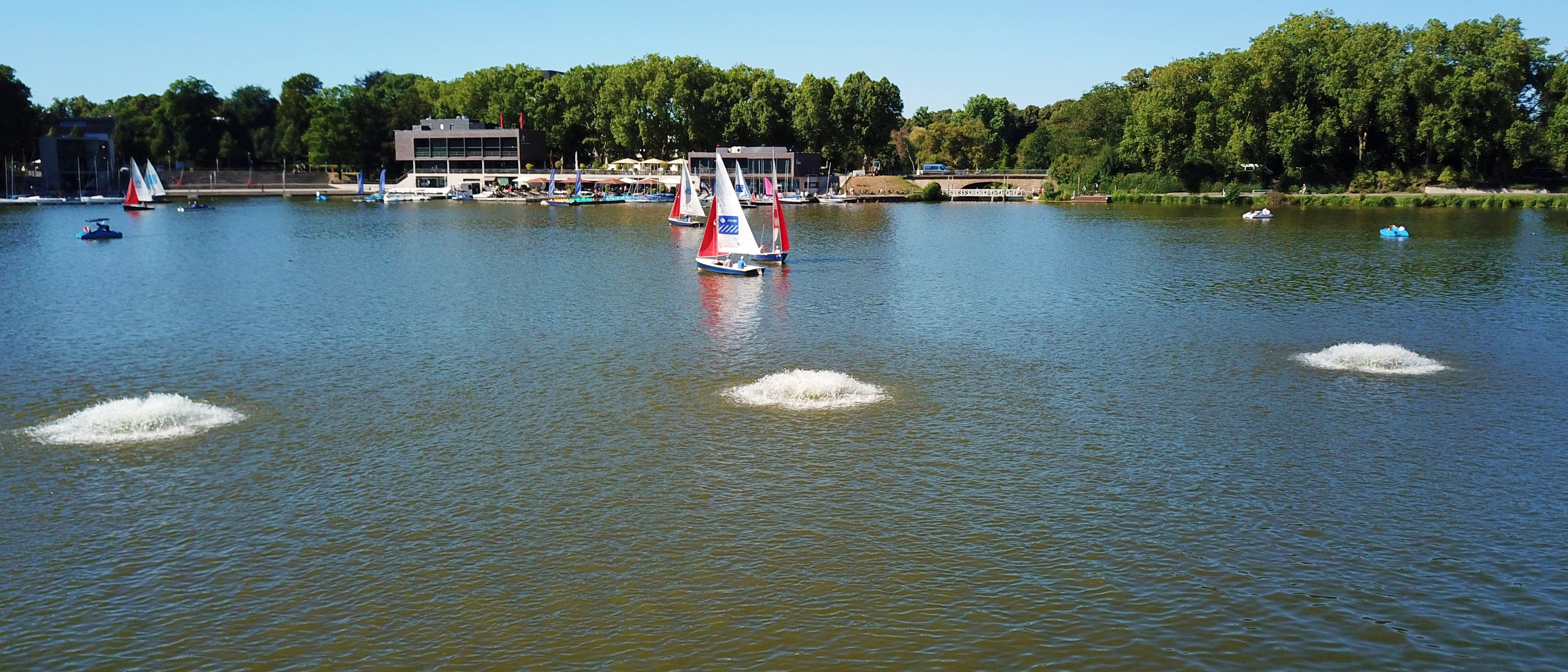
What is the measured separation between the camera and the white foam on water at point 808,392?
3150cm

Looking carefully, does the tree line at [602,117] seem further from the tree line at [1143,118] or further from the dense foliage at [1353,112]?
the dense foliage at [1353,112]

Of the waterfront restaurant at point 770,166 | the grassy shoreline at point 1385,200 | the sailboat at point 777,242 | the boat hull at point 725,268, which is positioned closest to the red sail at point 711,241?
the boat hull at point 725,268

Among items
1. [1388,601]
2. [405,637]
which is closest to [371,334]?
[405,637]

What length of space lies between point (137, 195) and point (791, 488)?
13502cm

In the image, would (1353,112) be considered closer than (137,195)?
Yes

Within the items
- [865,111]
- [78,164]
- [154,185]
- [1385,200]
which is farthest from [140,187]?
[1385,200]

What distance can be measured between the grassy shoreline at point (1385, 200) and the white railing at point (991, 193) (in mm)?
26545

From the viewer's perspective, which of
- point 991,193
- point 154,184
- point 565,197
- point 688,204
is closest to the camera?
point 688,204

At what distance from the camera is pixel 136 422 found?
1139 inches

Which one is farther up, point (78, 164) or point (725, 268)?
point (78, 164)

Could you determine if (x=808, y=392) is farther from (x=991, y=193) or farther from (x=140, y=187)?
(x=991, y=193)

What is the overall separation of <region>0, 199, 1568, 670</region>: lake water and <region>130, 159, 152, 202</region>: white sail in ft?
307

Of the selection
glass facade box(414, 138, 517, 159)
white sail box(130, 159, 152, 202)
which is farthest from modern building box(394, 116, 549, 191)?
white sail box(130, 159, 152, 202)

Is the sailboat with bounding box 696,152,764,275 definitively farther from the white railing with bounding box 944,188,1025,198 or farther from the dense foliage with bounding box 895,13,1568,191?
the white railing with bounding box 944,188,1025,198
